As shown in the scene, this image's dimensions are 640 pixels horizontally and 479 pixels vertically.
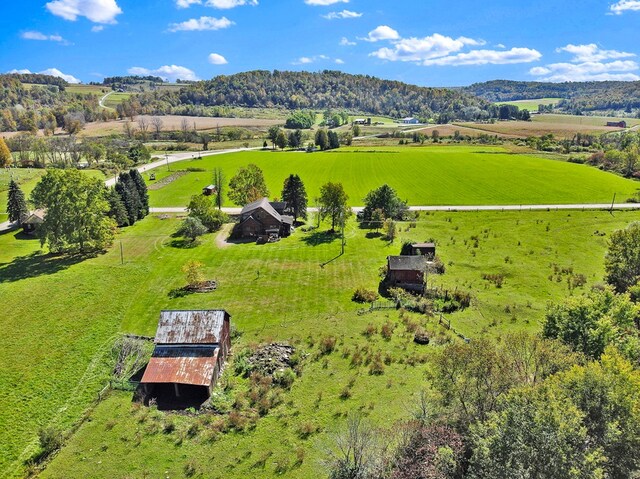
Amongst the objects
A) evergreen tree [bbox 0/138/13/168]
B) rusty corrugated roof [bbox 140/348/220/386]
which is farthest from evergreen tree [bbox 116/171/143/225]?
evergreen tree [bbox 0/138/13/168]

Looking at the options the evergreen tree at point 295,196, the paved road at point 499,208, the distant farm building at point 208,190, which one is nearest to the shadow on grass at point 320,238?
the evergreen tree at point 295,196

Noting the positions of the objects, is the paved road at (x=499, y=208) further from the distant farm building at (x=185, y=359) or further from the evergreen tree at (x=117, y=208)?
the distant farm building at (x=185, y=359)

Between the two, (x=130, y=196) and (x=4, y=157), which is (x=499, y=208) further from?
(x=4, y=157)

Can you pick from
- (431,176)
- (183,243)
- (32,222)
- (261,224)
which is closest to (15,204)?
(32,222)

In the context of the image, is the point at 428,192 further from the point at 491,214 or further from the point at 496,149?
the point at 496,149

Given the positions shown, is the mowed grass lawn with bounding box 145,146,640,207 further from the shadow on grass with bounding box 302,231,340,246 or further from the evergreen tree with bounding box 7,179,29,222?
the evergreen tree with bounding box 7,179,29,222

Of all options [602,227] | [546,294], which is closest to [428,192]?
[602,227]
